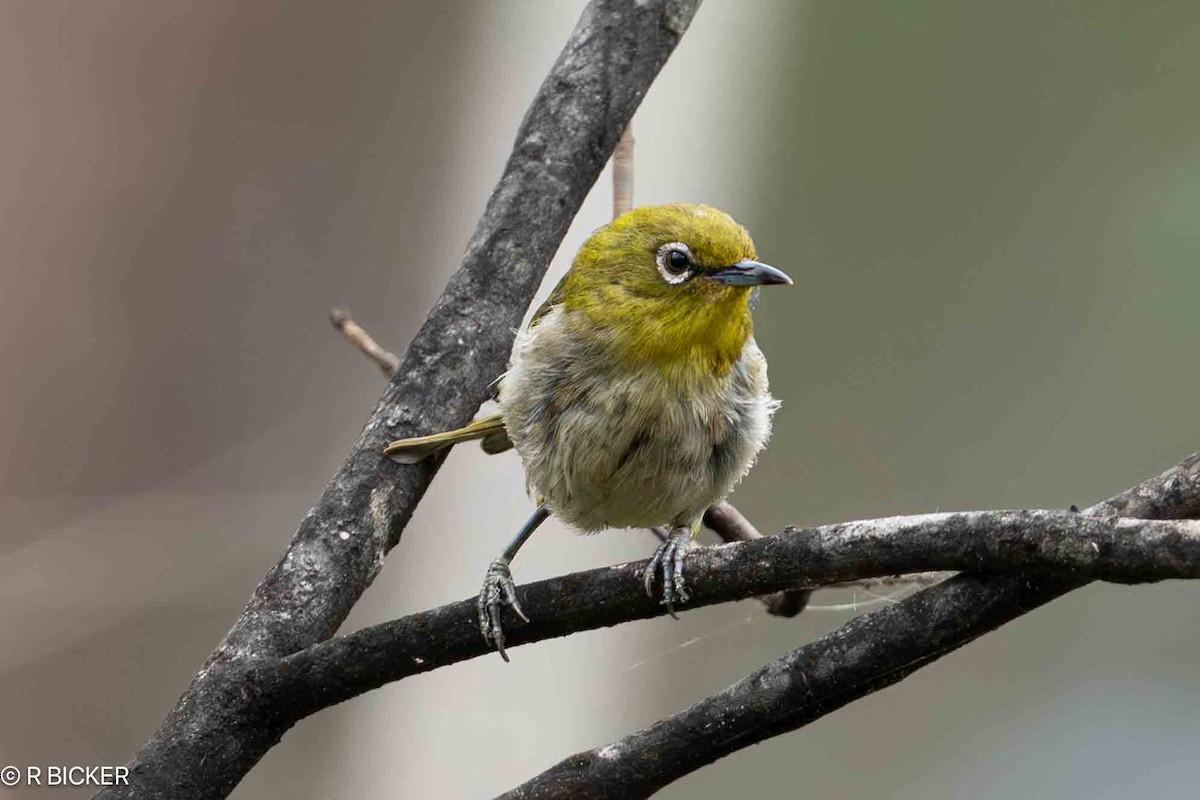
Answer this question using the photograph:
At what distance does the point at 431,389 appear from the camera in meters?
3.14

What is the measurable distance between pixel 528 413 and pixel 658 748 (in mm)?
1026

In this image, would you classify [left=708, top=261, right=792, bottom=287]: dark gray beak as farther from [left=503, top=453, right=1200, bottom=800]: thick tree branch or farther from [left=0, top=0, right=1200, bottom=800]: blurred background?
[left=0, top=0, right=1200, bottom=800]: blurred background

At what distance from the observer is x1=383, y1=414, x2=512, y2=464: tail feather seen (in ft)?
9.68

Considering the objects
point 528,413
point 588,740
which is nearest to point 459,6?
point 588,740

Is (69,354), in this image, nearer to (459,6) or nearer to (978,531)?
(459,6)

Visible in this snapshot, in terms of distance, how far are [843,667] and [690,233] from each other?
3.83 ft

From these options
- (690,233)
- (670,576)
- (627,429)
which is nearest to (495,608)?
(670,576)

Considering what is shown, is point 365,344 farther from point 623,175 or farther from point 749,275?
point 749,275

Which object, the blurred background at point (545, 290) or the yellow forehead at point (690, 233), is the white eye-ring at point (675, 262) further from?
the blurred background at point (545, 290)

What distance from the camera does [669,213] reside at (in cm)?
301

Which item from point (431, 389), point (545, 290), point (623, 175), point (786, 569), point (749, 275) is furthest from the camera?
point (545, 290)

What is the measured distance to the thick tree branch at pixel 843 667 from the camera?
1937 millimetres

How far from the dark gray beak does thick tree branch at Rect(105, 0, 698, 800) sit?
2.09ft

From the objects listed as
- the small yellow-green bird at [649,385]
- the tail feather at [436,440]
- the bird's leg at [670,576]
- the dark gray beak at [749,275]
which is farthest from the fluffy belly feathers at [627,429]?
the bird's leg at [670,576]
